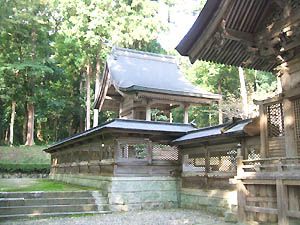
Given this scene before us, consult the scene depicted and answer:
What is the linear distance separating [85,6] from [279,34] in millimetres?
27681

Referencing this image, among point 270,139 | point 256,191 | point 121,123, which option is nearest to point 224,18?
point 270,139

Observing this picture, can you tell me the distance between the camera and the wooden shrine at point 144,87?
17.6 meters

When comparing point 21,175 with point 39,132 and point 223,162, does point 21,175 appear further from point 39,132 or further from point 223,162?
point 223,162

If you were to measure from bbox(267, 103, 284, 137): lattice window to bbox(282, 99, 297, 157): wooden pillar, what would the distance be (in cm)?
57

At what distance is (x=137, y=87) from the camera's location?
16703 millimetres

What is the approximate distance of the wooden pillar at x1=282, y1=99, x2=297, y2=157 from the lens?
7.20m

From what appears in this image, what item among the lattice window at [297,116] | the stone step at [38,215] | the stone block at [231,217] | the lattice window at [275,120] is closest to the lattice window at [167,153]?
the stone step at [38,215]

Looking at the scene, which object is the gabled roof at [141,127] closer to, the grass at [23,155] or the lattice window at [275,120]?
the lattice window at [275,120]

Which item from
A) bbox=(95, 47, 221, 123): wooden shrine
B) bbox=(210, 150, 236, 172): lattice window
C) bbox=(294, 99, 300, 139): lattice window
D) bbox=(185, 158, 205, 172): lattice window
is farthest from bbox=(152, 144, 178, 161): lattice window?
bbox=(294, 99, 300, 139): lattice window

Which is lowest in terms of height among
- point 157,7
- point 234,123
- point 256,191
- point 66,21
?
point 256,191

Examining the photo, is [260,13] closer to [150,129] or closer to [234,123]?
[234,123]

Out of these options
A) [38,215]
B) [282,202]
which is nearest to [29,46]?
[38,215]

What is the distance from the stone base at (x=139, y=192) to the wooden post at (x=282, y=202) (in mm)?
7272

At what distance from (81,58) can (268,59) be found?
1115 inches
